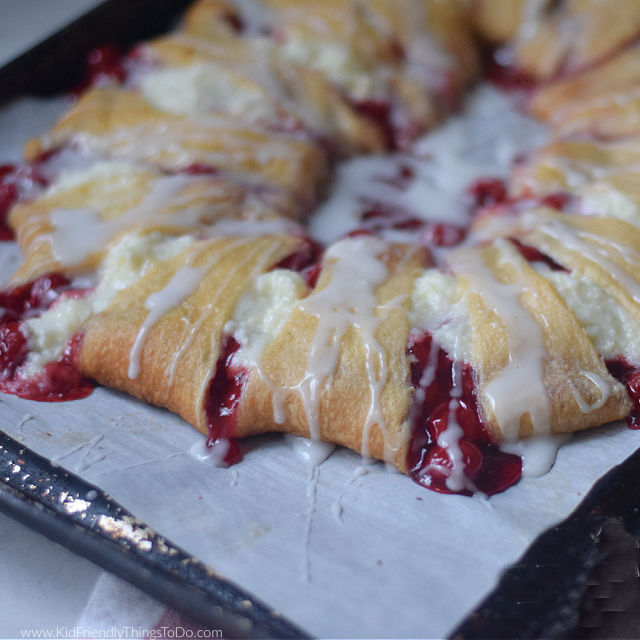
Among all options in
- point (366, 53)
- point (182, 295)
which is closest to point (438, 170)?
point (366, 53)

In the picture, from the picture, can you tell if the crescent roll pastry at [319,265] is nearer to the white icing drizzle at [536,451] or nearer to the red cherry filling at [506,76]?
the white icing drizzle at [536,451]

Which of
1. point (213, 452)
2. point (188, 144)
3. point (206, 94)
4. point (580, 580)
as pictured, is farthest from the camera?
point (206, 94)

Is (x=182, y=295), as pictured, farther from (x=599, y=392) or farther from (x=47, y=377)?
(x=599, y=392)

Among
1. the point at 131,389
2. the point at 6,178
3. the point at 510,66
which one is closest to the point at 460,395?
the point at 131,389

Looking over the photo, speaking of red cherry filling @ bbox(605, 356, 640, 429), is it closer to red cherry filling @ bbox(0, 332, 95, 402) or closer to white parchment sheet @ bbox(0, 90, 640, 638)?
white parchment sheet @ bbox(0, 90, 640, 638)

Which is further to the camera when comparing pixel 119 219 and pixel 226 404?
pixel 119 219

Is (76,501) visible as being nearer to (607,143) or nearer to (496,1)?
(607,143)

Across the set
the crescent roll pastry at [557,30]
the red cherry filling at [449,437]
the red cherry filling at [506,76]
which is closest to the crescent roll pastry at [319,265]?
the red cherry filling at [449,437]

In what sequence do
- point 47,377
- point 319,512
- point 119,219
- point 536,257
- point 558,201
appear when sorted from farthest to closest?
point 558,201, point 119,219, point 536,257, point 47,377, point 319,512
